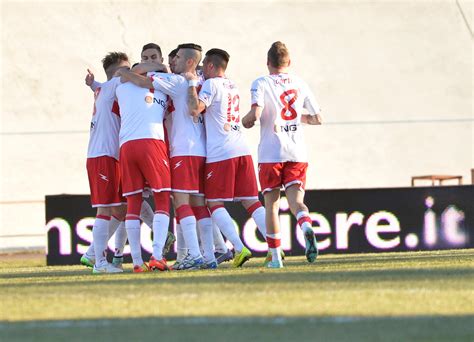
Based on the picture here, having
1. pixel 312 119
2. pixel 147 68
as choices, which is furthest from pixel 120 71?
pixel 312 119

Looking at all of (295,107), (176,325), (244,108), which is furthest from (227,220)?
(244,108)

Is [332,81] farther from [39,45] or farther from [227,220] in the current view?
[227,220]

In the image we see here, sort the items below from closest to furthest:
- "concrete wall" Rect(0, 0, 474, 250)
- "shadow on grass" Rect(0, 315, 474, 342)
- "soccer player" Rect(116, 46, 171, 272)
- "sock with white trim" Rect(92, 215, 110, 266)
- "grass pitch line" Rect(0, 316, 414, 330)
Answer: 1. "shadow on grass" Rect(0, 315, 474, 342)
2. "grass pitch line" Rect(0, 316, 414, 330)
3. "soccer player" Rect(116, 46, 171, 272)
4. "sock with white trim" Rect(92, 215, 110, 266)
5. "concrete wall" Rect(0, 0, 474, 250)

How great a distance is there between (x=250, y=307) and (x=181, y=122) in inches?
162

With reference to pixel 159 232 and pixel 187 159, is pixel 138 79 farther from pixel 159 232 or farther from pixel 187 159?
pixel 159 232

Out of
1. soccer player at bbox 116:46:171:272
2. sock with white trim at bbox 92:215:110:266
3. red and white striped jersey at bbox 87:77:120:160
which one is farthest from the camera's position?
red and white striped jersey at bbox 87:77:120:160

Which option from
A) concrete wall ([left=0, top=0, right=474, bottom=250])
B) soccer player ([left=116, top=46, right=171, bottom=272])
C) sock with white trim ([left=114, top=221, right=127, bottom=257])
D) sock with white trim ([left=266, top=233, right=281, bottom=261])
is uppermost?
concrete wall ([left=0, top=0, right=474, bottom=250])

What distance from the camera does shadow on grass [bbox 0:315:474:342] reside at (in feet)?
17.5

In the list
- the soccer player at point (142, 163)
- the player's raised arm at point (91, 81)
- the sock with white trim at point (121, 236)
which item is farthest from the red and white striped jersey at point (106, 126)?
the sock with white trim at point (121, 236)

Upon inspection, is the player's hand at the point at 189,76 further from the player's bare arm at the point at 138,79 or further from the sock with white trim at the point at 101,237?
the sock with white trim at the point at 101,237

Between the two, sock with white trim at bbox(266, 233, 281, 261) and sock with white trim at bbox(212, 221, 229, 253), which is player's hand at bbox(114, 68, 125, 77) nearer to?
sock with white trim at bbox(212, 221, 229, 253)

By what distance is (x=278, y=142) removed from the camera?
1022cm

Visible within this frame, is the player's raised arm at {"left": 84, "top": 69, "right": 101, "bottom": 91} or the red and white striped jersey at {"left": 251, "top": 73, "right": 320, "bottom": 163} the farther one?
the player's raised arm at {"left": 84, "top": 69, "right": 101, "bottom": 91}

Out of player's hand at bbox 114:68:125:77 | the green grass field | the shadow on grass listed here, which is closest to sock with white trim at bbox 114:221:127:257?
player's hand at bbox 114:68:125:77
